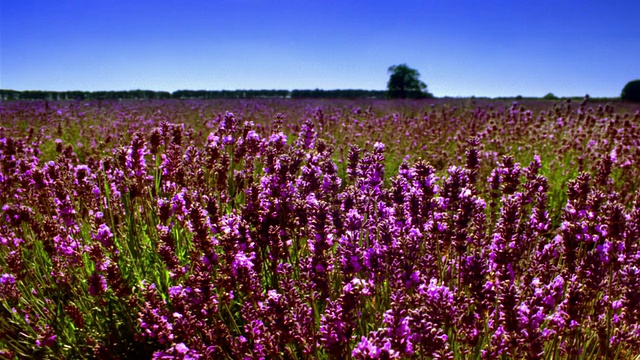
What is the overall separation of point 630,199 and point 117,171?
16.1 feet

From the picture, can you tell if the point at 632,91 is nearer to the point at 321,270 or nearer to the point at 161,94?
the point at 161,94

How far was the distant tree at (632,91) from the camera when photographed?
108ft

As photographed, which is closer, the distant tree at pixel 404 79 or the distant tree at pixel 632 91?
the distant tree at pixel 632 91

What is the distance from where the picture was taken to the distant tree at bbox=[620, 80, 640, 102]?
32781mm

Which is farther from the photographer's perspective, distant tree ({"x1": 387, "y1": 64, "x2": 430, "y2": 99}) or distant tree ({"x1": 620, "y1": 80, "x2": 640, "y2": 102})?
distant tree ({"x1": 387, "y1": 64, "x2": 430, "y2": 99})

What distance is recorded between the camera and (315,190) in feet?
8.34

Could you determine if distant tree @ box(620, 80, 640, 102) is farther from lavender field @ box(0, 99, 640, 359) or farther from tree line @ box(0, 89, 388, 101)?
lavender field @ box(0, 99, 640, 359)

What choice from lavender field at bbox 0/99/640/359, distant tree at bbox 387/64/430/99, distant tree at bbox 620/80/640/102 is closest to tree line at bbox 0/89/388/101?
distant tree at bbox 387/64/430/99

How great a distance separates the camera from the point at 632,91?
109ft

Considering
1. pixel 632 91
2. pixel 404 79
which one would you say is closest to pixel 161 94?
pixel 404 79

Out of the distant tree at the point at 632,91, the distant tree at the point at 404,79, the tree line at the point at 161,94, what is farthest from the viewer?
the distant tree at the point at 404,79

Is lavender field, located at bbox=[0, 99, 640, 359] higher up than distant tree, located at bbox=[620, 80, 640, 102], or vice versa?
distant tree, located at bbox=[620, 80, 640, 102]

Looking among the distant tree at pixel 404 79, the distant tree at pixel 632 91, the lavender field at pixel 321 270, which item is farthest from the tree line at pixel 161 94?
the lavender field at pixel 321 270

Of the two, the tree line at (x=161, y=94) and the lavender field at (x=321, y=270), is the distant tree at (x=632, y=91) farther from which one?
the lavender field at (x=321, y=270)
